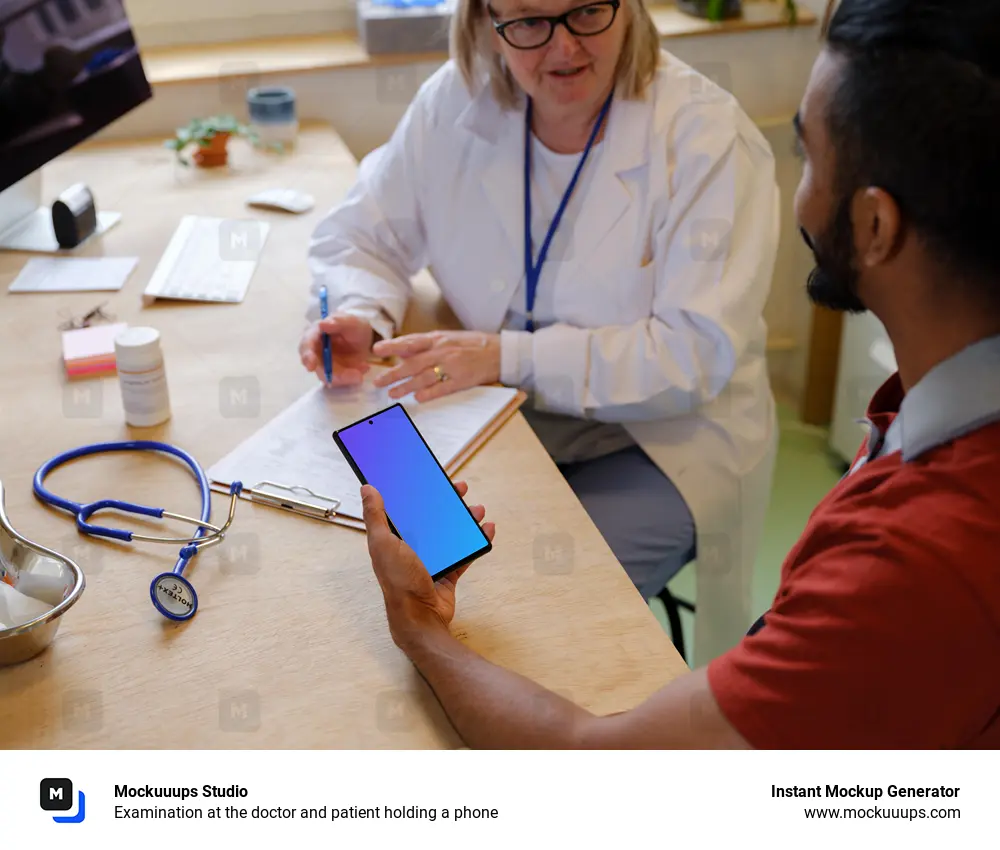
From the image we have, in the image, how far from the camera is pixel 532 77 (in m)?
1.33

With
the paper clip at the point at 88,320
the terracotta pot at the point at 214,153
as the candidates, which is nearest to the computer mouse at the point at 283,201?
the terracotta pot at the point at 214,153

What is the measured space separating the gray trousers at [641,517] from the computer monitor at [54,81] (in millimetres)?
946

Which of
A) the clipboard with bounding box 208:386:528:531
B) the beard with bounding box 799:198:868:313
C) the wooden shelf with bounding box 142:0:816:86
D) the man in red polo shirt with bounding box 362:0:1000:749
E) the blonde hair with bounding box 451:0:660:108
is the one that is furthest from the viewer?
the wooden shelf with bounding box 142:0:816:86

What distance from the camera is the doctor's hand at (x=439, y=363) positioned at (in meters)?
1.22

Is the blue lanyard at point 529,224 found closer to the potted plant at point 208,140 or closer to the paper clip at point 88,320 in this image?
the paper clip at point 88,320

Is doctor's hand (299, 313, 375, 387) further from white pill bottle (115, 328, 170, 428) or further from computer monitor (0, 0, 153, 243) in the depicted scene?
computer monitor (0, 0, 153, 243)

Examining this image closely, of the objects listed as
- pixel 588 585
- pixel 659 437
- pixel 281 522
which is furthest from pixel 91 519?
pixel 659 437

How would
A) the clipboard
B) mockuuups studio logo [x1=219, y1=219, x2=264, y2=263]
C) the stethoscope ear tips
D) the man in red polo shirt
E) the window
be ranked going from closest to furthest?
the man in red polo shirt, the stethoscope ear tips, the clipboard, mockuuups studio logo [x1=219, y1=219, x2=264, y2=263], the window

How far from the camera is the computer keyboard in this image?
1449 mm

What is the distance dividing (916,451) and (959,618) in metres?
0.12

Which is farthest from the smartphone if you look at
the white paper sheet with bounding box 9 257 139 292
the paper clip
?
the white paper sheet with bounding box 9 257 139 292

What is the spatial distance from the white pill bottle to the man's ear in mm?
735
